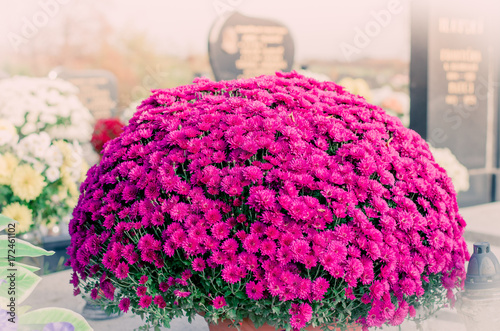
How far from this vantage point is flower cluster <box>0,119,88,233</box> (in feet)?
15.0

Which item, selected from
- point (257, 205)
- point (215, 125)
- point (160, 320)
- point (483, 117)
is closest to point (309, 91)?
point (215, 125)

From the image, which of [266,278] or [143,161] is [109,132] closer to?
[143,161]

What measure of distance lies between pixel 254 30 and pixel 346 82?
177 centimetres

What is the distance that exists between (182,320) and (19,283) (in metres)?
1.98

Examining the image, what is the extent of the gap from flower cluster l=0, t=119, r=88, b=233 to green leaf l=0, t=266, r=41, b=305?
3022 mm

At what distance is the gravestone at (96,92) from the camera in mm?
10164

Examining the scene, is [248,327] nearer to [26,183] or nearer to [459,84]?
[26,183]

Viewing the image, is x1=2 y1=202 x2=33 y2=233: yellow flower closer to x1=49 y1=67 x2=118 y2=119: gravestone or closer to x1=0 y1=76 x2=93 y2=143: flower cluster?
x1=0 y1=76 x2=93 y2=143: flower cluster

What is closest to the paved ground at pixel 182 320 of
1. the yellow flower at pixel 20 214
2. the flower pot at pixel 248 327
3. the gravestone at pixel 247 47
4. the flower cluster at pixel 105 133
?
the flower pot at pixel 248 327

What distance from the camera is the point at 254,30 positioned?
330 inches

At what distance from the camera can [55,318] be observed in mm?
1613

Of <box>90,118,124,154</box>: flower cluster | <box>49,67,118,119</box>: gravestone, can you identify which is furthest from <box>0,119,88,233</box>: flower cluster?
<box>49,67,118,119</box>: gravestone

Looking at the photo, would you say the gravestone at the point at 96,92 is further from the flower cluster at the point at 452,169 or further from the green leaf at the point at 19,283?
the green leaf at the point at 19,283

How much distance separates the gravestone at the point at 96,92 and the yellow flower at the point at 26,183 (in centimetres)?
572
